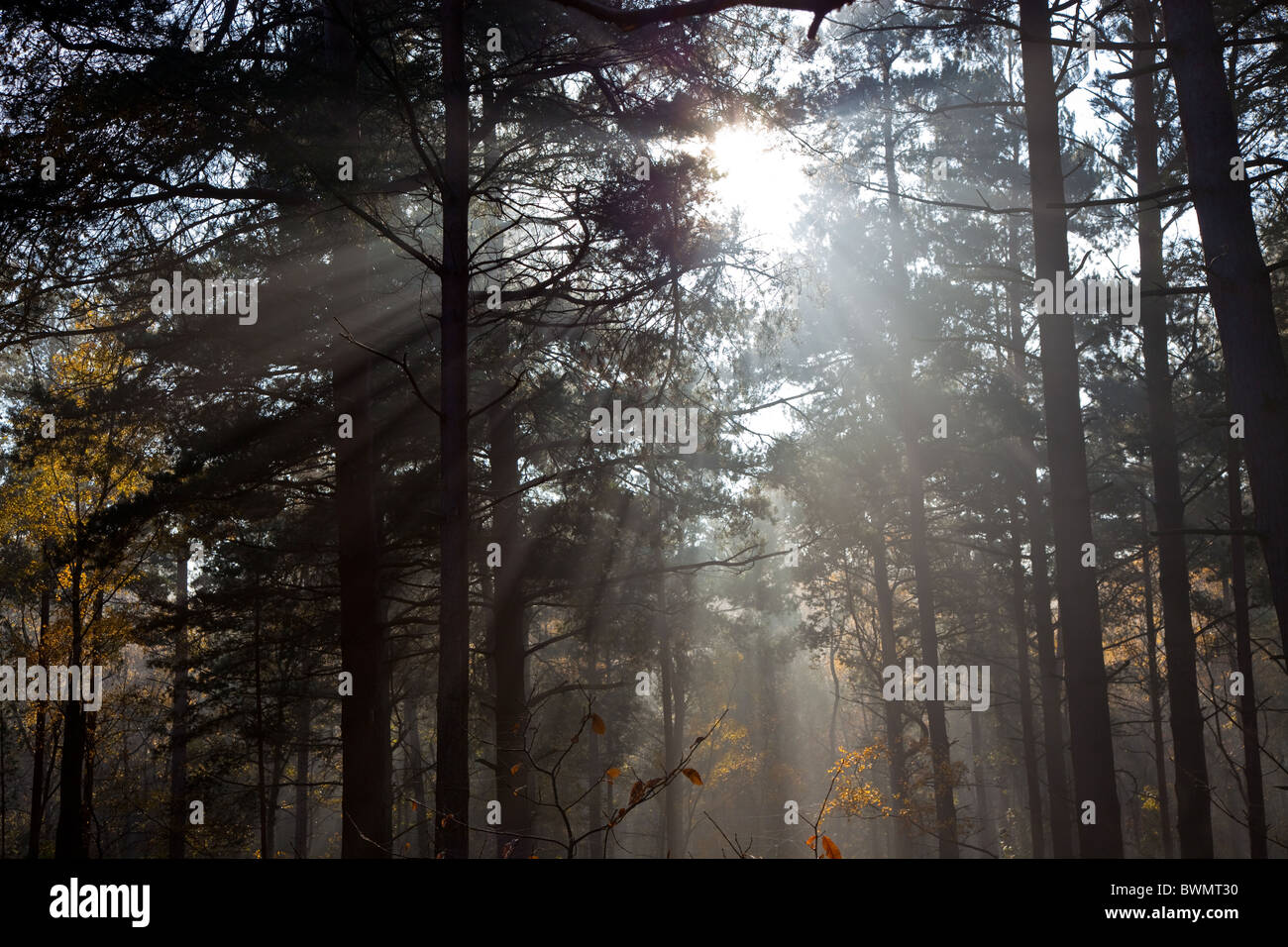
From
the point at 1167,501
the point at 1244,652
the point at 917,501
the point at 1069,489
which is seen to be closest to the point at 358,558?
the point at 1069,489

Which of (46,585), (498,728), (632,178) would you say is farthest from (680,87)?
(46,585)

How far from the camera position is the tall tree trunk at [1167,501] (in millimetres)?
10656

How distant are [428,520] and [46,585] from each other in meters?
10.2

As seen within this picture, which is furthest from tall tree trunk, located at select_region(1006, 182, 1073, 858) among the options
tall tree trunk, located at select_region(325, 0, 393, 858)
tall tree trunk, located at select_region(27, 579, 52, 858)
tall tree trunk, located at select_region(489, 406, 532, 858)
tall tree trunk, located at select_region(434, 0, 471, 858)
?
tall tree trunk, located at select_region(27, 579, 52, 858)

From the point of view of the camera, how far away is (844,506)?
17031mm

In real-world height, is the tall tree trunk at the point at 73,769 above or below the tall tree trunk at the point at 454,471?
below

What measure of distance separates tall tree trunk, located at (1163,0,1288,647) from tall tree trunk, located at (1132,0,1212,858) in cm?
596

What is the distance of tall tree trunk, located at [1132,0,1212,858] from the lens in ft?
35.0

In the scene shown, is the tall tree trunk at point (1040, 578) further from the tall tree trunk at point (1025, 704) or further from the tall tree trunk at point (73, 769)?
the tall tree trunk at point (73, 769)

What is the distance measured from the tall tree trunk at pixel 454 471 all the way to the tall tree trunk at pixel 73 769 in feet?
29.7

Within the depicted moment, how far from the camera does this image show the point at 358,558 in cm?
926

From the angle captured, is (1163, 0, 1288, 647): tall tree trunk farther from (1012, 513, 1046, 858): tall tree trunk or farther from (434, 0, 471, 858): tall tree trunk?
(1012, 513, 1046, 858): tall tree trunk

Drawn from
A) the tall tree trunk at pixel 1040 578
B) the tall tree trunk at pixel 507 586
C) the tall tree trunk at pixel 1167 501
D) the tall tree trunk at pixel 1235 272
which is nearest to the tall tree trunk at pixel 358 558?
the tall tree trunk at pixel 507 586
